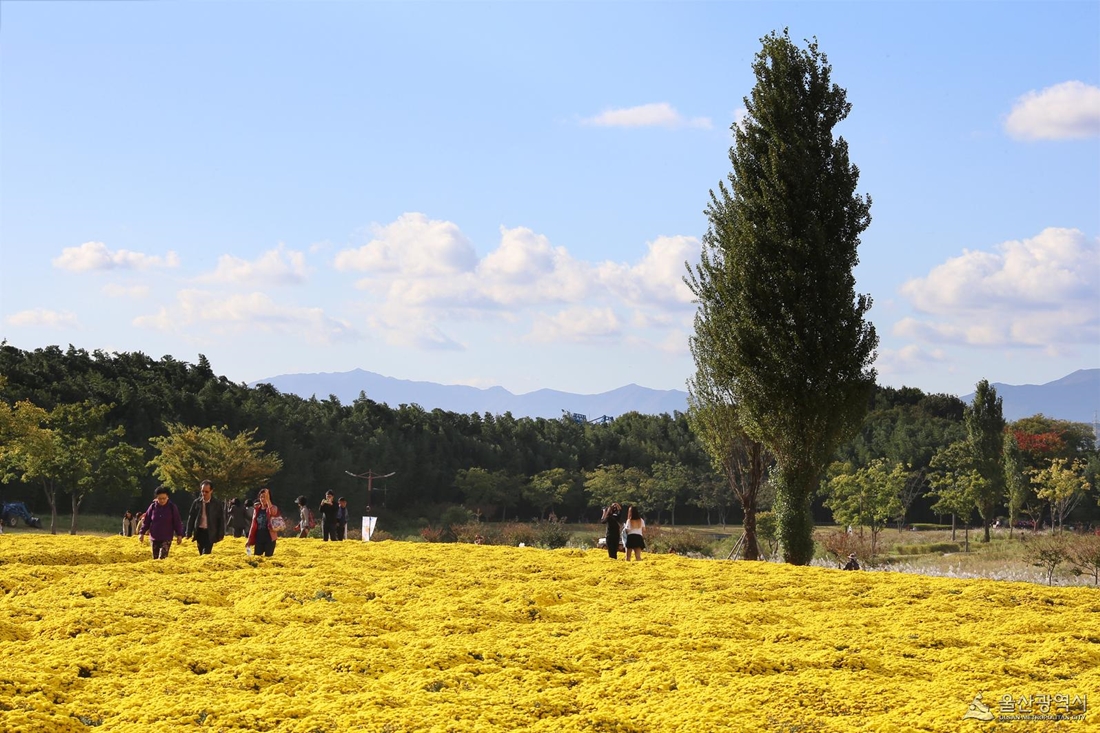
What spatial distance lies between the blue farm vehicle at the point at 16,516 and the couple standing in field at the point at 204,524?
36215 millimetres

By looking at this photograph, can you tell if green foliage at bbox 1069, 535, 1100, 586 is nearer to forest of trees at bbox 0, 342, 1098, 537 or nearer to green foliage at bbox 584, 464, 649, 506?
forest of trees at bbox 0, 342, 1098, 537

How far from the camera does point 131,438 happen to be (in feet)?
213

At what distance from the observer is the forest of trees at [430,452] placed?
59.1m

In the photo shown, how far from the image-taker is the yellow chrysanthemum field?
898 cm

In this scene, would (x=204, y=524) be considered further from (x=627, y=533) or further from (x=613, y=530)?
(x=627, y=533)

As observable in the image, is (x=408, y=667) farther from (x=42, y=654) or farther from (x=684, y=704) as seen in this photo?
(x=42, y=654)

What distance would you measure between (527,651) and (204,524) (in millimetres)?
11718

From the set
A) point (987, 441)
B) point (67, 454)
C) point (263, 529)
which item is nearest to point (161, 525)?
point (263, 529)

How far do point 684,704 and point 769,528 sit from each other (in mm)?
46169

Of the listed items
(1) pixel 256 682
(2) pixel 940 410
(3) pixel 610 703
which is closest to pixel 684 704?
(3) pixel 610 703

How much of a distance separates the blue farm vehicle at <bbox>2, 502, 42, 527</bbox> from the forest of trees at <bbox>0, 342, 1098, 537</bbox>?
1.54 metres

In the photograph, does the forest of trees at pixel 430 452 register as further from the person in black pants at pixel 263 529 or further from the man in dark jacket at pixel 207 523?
the person in black pants at pixel 263 529

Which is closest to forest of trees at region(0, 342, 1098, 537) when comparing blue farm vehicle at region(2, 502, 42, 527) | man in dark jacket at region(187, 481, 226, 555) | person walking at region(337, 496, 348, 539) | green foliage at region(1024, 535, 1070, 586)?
blue farm vehicle at region(2, 502, 42, 527)

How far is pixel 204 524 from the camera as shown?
827 inches
